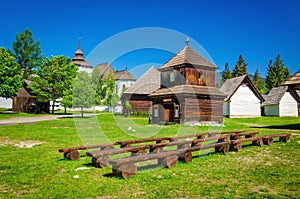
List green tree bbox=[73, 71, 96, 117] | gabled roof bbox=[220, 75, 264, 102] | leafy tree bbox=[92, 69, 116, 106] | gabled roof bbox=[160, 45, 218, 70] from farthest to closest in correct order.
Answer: leafy tree bbox=[92, 69, 116, 106]
gabled roof bbox=[220, 75, 264, 102]
green tree bbox=[73, 71, 96, 117]
gabled roof bbox=[160, 45, 218, 70]

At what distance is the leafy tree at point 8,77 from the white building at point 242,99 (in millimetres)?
32114

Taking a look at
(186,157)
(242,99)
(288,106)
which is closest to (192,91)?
(186,157)

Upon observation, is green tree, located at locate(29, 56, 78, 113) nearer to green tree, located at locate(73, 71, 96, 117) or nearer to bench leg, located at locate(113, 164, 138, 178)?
green tree, located at locate(73, 71, 96, 117)

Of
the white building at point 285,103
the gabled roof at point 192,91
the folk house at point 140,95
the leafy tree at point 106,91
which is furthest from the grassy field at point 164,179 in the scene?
the leafy tree at point 106,91

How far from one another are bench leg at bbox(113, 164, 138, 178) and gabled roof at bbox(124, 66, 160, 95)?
1447 inches

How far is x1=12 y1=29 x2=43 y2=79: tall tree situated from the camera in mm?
69812

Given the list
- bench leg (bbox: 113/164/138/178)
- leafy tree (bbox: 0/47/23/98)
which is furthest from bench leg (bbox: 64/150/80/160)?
leafy tree (bbox: 0/47/23/98)

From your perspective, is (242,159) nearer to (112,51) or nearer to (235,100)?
(112,51)

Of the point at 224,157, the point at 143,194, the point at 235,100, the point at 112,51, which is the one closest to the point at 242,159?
the point at 224,157

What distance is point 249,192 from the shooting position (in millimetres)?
5402

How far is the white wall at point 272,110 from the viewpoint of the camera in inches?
1693

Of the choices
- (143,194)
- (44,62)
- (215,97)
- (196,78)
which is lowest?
(143,194)

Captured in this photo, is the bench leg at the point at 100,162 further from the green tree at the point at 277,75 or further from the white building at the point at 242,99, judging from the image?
the green tree at the point at 277,75

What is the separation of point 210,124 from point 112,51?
52.5ft
